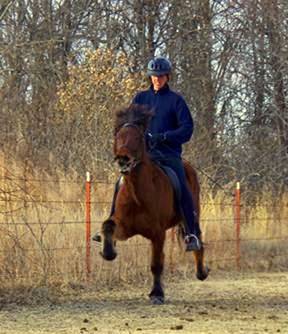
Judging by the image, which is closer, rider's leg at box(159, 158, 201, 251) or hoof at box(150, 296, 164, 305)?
hoof at box(150, 296, 164, 305)

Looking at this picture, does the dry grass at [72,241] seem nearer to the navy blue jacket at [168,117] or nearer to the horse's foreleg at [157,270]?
the horse's foreleg at [157,270]

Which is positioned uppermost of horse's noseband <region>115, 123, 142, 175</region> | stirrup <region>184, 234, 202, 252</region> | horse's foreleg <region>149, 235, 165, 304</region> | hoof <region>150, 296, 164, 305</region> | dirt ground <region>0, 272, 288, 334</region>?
horse's noseband <region>115, 123, 142, 175</region>

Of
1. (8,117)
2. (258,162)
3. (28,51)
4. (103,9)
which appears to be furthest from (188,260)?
(103,9)

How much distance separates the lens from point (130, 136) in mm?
9258

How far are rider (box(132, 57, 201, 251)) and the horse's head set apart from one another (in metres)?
0.34

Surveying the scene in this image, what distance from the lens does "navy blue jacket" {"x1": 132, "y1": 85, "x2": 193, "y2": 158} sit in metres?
9.87

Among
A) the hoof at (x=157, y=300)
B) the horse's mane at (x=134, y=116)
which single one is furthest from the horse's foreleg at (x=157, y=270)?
the horse's mane at (x=134, y=116)

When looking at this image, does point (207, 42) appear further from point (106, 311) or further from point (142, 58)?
point (106, 311)

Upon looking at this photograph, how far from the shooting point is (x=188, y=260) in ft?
46.4

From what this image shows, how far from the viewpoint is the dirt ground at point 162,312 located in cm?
812

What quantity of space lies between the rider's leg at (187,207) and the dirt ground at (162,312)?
66cm

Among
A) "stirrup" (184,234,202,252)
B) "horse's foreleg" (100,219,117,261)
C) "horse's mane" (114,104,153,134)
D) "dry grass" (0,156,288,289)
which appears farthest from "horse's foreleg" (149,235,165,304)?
"dry grass" (0,156,288,289)

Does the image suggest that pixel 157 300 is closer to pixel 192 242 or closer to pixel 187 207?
pixel 192 242

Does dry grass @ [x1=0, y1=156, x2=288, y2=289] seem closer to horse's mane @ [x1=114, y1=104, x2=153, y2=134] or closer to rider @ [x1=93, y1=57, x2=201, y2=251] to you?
rider @ [x1=93, y1=57, x2=201, y2=251]
